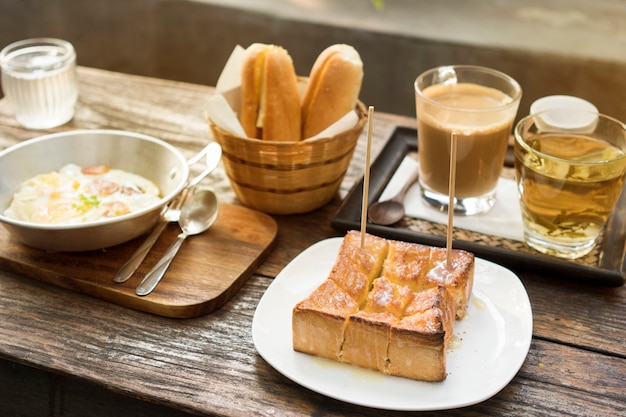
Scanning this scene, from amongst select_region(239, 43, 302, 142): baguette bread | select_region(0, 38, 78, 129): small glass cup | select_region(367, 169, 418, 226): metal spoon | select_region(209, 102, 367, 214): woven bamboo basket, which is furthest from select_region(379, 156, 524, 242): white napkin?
select_region(0, 38, 78, 129): small glass cup

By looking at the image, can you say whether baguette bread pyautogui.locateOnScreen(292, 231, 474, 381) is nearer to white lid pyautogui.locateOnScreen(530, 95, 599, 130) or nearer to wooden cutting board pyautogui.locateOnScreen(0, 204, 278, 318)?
wooden cutting board pyautogui.locateOnScreen(0, 204, 278, 318)

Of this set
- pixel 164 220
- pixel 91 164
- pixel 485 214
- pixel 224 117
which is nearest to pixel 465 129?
pixel 485 214

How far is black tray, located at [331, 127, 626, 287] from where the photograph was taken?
4.18 ft

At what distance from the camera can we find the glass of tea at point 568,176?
1256 millimetres

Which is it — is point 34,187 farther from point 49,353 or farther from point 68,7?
point 68,7

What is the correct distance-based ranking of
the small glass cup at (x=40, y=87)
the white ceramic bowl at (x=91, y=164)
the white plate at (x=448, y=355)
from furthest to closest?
the small glass cup at (x=40, y=87)
the white ceramic bowl at (x=91, y=164)
the white plate at (x=448, y=355)

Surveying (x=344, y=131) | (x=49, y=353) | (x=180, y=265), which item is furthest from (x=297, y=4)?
(x=49, y=353)

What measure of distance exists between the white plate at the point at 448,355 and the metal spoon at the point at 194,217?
0.73 ft

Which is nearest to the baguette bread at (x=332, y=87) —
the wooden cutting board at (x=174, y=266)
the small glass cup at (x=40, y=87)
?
the wooden cutting board at (x=174, y=266)

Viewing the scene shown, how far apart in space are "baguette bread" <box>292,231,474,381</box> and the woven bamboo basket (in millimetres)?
250

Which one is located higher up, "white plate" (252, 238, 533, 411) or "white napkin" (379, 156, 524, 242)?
"white plate" (252, 238, 533, 411)

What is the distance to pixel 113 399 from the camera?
1146 mm

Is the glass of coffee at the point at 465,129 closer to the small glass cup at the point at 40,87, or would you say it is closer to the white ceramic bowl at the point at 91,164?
the white ceramic bowl at the point at 91,164

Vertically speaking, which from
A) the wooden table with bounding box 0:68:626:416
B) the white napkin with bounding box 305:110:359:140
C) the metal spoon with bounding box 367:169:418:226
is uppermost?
the white napkin with bounding box 305:110:359:140
